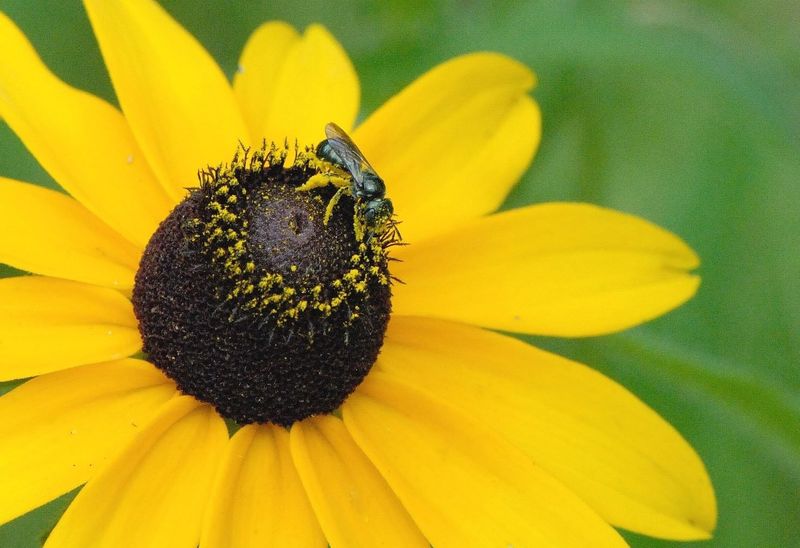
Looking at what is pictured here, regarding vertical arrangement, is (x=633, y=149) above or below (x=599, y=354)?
above

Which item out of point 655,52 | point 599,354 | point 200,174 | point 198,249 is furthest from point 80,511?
point 655,52

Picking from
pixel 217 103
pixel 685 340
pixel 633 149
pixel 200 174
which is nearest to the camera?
pixel 200 174

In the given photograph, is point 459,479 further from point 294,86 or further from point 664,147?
point 664,147

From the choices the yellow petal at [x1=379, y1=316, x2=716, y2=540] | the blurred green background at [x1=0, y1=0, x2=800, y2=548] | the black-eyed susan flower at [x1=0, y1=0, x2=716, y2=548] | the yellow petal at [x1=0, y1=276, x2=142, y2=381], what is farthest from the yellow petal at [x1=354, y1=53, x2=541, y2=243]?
the yellow petal at [x1=0, y1=276, x2=142, y2=381]

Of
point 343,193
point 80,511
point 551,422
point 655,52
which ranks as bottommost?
point 80,511

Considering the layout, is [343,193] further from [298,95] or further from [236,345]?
[298,95]

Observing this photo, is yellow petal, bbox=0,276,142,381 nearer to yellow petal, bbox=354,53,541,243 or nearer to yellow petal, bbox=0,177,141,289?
yellow petal, bbox=0,177,141,289
